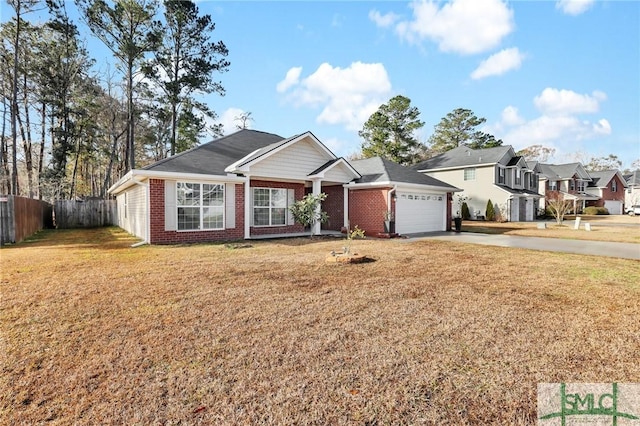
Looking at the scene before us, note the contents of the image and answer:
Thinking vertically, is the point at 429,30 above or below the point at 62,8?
below

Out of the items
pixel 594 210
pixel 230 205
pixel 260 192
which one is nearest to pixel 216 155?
pixel 260 192

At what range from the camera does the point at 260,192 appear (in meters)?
14.9

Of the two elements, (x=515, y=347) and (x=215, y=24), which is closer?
(x=515, y=347)

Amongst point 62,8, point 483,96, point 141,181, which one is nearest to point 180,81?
point 62,8

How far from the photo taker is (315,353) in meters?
3.48

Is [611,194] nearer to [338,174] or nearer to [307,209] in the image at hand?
[338,174]

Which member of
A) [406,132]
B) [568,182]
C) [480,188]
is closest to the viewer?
[480,188]

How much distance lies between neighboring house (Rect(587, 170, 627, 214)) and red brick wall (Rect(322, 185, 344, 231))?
44.2m

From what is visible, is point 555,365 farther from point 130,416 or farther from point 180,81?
point 180,81

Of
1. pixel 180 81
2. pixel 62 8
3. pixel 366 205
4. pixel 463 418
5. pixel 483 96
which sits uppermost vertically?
pixel 62 8

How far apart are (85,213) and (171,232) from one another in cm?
1428

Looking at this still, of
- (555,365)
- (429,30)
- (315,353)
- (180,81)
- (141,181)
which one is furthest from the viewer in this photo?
(180,81)

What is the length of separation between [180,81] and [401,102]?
22050 millimetres

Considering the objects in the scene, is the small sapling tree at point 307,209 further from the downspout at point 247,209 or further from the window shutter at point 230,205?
the window shutter at point 230,205
